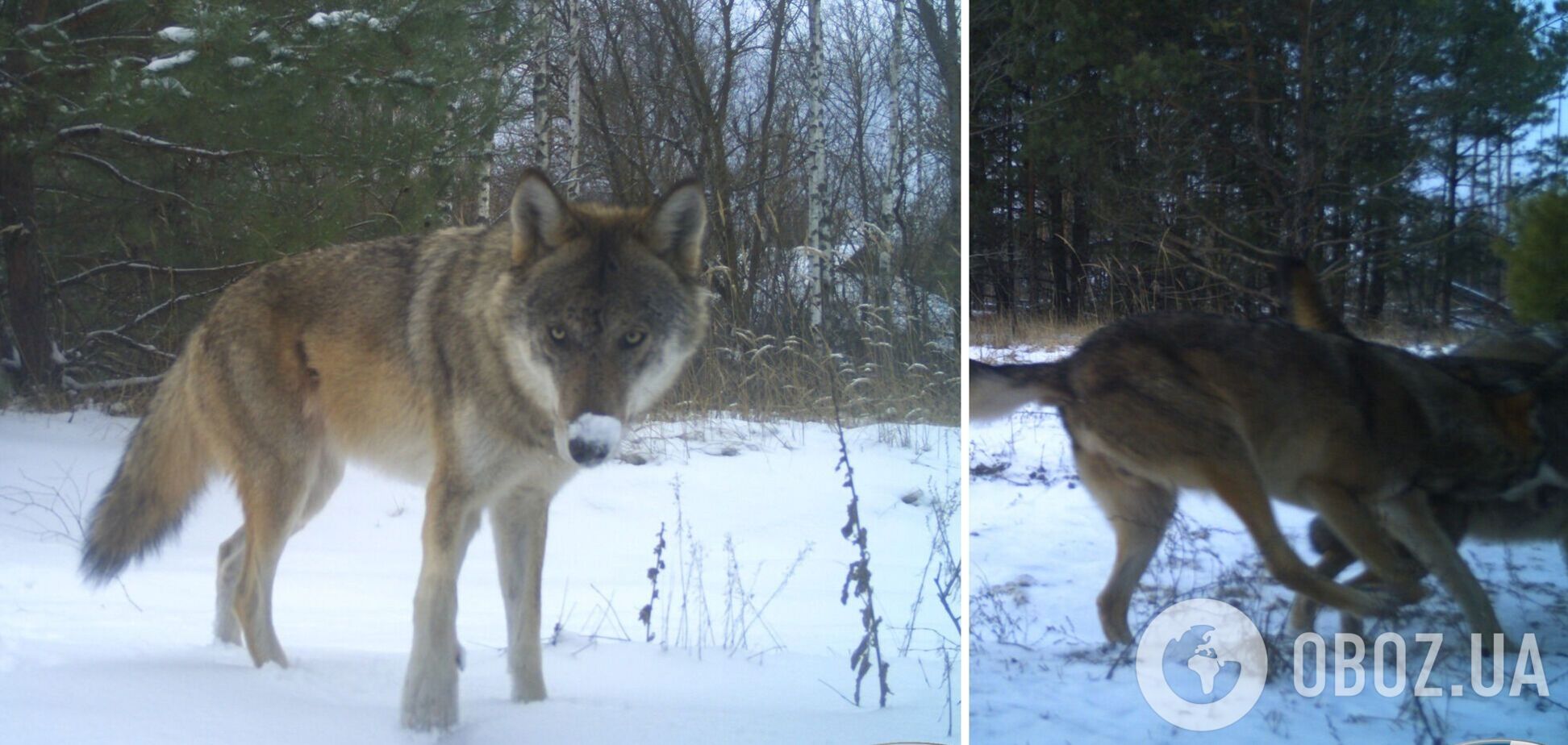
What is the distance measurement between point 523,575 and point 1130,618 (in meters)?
1.39

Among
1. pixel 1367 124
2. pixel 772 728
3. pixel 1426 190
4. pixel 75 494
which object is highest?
pixel 1367 124

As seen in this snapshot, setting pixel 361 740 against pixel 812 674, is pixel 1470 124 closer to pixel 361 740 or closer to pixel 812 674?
pixel 812 674

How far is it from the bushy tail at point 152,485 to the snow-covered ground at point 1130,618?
6.23 ft

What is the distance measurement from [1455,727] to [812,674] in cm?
134

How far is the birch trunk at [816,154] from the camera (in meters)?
2.30

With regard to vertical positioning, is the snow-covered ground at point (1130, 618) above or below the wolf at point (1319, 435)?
below

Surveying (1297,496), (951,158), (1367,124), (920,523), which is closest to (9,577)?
(920,523)

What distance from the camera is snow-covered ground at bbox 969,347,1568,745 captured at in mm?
1713

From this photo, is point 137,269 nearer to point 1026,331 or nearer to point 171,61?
point 171,61

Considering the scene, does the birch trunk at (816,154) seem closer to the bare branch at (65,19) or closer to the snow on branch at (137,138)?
the snow on branch at (137,138)

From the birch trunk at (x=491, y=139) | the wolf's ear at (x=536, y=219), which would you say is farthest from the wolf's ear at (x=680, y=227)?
the birch trunk at (x=491, y=139)

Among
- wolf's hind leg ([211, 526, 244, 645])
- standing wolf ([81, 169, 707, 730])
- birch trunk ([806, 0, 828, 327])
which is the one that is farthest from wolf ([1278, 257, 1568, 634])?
wolf's hind leg ([211, 526, 244, 645])

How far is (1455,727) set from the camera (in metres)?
1.79
